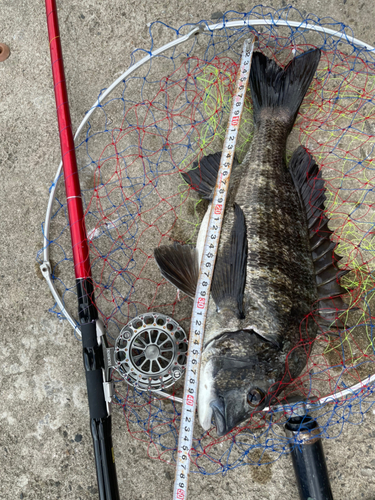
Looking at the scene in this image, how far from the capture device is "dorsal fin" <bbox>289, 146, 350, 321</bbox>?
2197 mm

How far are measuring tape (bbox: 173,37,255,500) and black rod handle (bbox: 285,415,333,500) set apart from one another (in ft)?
2.06

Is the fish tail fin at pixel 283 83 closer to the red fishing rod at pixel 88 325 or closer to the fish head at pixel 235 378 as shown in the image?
the red fishing rod at pixel 88 325

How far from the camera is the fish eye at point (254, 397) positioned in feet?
6.11

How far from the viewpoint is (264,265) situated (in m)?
2.00

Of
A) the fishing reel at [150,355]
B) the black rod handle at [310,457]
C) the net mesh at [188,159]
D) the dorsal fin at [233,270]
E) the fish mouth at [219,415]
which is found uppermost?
the net mesh at [188,159]

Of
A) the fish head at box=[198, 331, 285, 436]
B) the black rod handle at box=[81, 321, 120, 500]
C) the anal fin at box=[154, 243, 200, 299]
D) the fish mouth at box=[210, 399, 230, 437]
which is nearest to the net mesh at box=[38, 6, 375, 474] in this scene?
the anal fin at box=[154, 243, 200, 299]

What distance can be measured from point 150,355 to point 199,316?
443mm

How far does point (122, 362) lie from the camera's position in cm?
220

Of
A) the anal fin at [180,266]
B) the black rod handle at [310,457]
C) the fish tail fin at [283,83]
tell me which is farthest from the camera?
the fish tail fin at [283,83]

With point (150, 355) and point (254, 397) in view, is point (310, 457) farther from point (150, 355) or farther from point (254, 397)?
point (150, 355)

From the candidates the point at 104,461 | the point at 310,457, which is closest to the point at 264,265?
the point at 310,457

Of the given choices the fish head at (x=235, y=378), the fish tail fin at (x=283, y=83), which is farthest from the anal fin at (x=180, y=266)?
the fish tail fin at (x=283, y=83)

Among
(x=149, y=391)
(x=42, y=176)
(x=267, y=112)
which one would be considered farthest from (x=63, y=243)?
(x=267, y=112)

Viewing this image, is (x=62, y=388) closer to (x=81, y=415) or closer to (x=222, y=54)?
(x=81, y=415)
